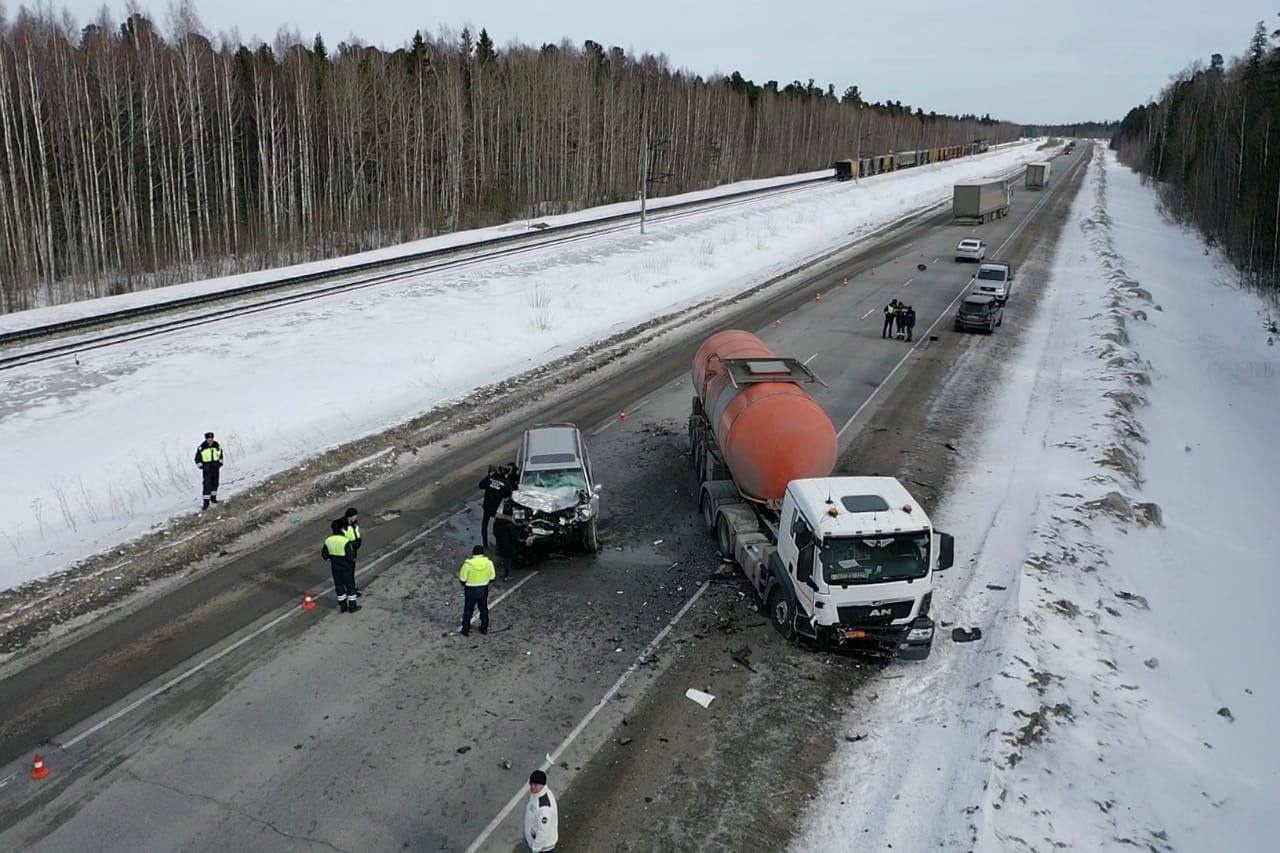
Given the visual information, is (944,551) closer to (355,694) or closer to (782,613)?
(782,613)

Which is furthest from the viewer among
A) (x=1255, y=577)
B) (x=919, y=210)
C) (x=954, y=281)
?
(x=919, y=210)

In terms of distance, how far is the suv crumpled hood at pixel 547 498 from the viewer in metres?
15.5

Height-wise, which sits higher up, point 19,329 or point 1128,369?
point 19,329

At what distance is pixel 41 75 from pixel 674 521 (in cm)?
4446

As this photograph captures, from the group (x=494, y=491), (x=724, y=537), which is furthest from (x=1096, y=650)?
(x=494, y=491)

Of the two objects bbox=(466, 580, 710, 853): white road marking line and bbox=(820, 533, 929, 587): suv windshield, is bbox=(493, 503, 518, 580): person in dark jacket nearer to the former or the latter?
bbox=(466, 580, 710, 853): white road marking line

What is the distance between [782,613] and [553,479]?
5.09 m

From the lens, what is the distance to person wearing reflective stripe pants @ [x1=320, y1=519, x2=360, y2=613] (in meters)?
13.6

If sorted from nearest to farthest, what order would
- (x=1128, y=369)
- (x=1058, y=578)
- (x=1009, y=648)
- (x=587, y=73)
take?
(x=1009, y=648) → (x=1058, y=578) → (x=1128, y=369) → (x=587, y=73)

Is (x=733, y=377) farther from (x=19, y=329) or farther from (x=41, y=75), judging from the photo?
(x=41, y=75)

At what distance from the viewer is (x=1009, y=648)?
42.1 feet

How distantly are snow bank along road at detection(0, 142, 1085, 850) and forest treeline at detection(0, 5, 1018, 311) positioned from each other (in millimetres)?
33348

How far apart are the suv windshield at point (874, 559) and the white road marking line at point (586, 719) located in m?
3.13

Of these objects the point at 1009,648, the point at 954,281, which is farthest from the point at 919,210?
the point at 1009,648
